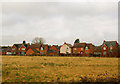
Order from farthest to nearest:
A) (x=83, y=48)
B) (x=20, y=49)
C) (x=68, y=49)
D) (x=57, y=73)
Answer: (x=20, y=49) → (x=68, y=49) → (x=83, y=48) → (x=57, y=73)

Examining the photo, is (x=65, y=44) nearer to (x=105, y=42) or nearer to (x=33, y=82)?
(x=105, y=42)

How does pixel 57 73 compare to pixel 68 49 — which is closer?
pixel 57 73

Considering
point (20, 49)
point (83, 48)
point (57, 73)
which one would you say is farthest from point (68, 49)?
point (57, 73)

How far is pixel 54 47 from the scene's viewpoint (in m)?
93.6

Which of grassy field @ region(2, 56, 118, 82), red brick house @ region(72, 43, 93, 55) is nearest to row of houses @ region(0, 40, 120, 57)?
red brick house @ region(72, 43, 93, 55)

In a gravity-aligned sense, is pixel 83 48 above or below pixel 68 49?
above

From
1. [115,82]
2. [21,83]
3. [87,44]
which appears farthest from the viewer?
[87,44]

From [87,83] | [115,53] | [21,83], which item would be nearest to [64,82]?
[87,83]

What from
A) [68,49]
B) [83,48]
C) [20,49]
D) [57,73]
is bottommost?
[20,49]

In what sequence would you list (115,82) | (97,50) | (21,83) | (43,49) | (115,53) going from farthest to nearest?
(43,49) → (97,50) → (115,53) → (115,82) → (21,83)

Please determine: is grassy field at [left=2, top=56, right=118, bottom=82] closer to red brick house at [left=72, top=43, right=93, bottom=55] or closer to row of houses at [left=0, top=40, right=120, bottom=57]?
row of houses at [left=0, top=40, right=120, bottom=57]

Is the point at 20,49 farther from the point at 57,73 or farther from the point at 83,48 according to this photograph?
the point at 57,73

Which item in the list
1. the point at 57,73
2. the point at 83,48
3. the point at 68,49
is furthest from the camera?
the point at 68,49

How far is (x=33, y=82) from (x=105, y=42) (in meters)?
74.0
